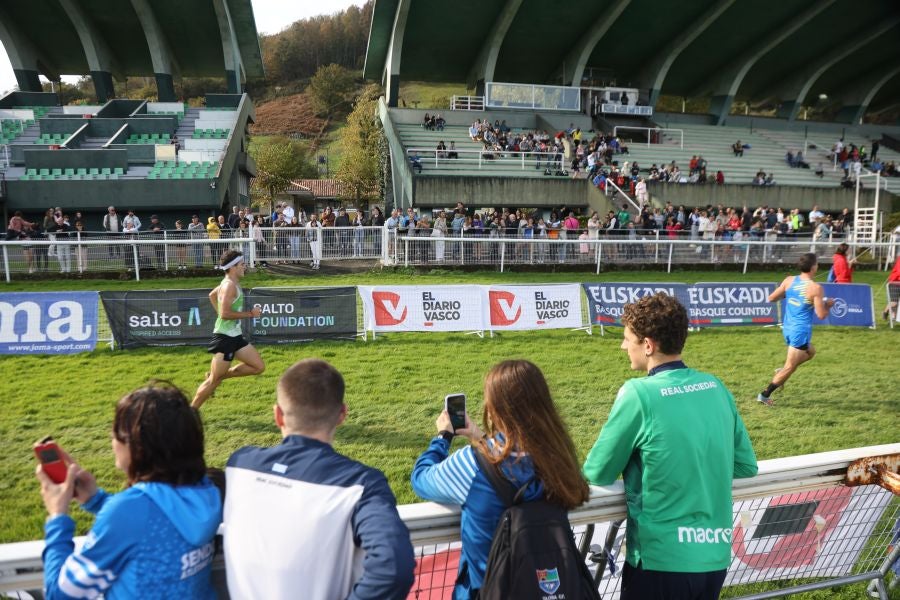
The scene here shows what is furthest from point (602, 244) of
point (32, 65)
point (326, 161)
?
point (326, 161)

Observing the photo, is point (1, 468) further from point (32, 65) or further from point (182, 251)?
point (32, 65)

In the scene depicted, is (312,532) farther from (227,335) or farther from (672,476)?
(227,335)

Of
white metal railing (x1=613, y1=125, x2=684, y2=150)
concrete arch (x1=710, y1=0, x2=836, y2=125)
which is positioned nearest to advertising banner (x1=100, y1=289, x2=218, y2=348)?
white metal railing (x1=613, y1=125, x2=684, y2=150)

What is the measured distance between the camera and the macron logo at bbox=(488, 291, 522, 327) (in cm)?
1192

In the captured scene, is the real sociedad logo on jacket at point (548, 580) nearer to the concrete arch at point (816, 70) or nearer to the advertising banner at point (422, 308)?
the advertising banner at point (422, 308)

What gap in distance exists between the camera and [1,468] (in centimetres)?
563

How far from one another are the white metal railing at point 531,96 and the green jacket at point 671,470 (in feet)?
118

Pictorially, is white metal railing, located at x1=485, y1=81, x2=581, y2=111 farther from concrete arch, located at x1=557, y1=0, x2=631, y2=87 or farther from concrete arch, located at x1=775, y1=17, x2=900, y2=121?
concrete arch, located at x1=775, y1=17, x2=900, y2=121

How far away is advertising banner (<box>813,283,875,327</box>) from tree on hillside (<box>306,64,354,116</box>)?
298ft

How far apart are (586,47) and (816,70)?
759 inches

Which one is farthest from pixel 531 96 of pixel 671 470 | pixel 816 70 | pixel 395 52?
pixel 671 470

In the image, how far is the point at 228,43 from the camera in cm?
3259

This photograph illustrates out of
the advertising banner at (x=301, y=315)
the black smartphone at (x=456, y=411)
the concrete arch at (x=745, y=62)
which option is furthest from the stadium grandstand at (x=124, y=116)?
the concrete arch at (x=745, y=62)

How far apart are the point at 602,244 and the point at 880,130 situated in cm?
4052
